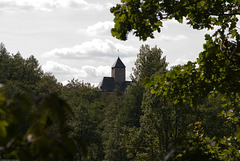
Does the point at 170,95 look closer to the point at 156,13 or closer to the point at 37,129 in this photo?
the point at 156,13

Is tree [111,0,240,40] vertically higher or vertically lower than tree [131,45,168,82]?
lower

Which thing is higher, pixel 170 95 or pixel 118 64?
pixel 118 64

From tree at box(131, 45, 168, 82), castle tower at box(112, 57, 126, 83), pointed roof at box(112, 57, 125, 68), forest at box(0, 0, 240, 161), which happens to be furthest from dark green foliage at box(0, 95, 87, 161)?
pointed roof at box(112, 57, 125, 68)

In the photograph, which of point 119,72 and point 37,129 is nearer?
point 37,129

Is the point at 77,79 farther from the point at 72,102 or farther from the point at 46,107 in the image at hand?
the point at 46,107

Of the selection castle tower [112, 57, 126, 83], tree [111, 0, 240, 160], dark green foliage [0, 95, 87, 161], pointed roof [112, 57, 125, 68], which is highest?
pointed roof [112, 57, 125, 68]

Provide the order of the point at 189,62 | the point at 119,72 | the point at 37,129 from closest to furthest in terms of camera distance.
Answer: the point at 37,129, the point at 189,62, the point at 119,72

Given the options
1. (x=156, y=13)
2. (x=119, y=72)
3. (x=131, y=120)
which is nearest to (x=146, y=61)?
(x=131, y=120)

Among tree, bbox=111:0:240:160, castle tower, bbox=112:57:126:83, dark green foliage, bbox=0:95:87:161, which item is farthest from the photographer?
castle tower, bbox=112:57:126:83

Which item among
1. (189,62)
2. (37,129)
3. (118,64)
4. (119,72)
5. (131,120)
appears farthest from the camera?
(118,64)

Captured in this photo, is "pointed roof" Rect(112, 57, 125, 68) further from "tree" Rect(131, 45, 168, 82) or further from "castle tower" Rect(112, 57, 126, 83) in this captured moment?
"tree" Rect(131, 45, 168, 82)

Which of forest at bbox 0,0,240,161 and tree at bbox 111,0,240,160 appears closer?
forest at bbox 0,0,240,161

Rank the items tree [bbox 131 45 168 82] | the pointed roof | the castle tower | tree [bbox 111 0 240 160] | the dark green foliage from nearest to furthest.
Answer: the dark green foliage → tree [bbox 111 0 240 160] → tree [bbox 131 45 168 82] → the castle tower → the pointed roof

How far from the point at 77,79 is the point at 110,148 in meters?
29.5
